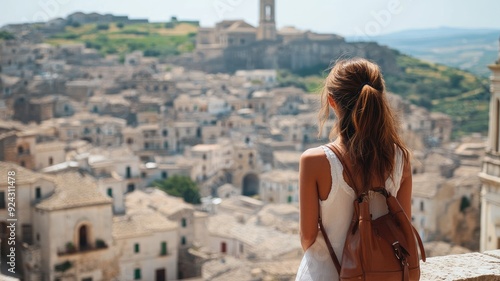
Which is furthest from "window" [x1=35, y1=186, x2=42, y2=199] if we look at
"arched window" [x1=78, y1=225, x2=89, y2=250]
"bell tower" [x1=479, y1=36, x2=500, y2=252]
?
"bell tower" [x1=479, y1=36, x2=500, y2=252]

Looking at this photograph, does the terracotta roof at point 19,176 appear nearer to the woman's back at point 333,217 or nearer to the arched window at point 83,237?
the arched window at point 83,237

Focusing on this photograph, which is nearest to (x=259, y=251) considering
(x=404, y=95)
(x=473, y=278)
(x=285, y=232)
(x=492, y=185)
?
(x=285, y=232)

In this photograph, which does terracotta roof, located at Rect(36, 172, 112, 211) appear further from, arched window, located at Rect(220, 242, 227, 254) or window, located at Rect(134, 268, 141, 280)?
arched window, located at Rect(220, 242, 227, 254)

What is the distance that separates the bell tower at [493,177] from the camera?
8914 mm

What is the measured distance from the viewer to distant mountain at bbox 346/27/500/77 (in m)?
52.3

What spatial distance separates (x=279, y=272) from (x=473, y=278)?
14739 millimetres

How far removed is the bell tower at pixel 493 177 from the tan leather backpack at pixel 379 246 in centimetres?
670

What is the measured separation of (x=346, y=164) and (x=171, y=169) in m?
33.4

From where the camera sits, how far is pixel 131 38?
8700cm

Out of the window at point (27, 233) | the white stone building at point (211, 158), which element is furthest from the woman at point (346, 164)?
the white stone building at point (211, 158)

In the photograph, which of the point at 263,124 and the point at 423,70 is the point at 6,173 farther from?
the point at 423,70

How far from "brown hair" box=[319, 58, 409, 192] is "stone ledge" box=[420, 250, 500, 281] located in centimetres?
122

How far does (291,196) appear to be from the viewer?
110 ft

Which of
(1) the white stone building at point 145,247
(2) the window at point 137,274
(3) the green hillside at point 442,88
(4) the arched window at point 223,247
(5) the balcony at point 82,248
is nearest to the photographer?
(5) the balcony at point 82,248
